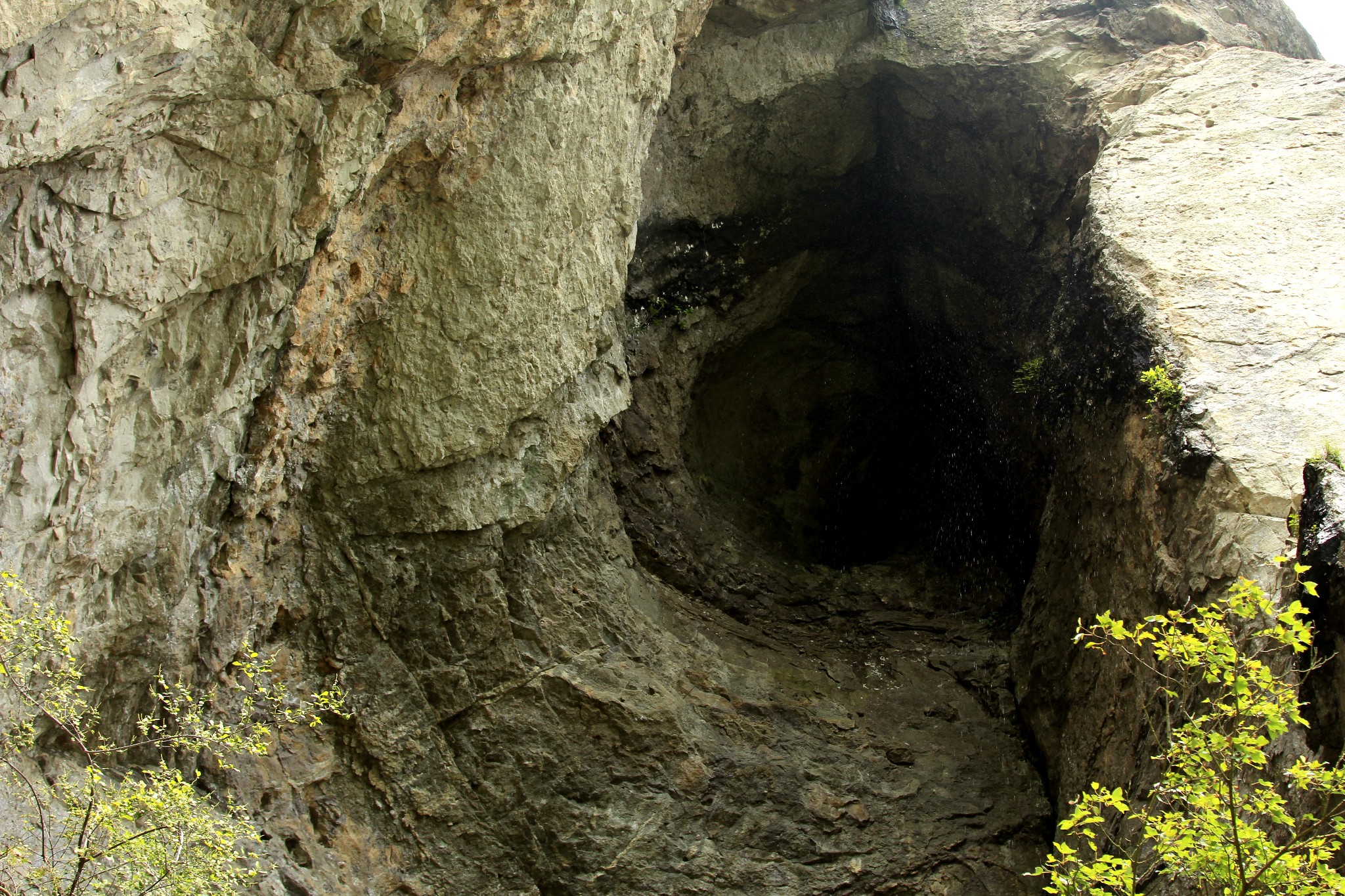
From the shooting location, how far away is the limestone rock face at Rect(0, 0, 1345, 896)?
398 centimetres

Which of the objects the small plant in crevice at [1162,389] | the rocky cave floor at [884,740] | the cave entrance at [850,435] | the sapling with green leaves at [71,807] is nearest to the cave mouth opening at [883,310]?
the cave entrance at [850,435]

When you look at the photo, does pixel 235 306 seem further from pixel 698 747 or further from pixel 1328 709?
pixel 1328 709

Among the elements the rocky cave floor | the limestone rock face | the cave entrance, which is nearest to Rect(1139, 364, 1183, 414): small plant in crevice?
the limestone rock face

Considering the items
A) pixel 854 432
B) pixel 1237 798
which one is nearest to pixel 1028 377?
pixel 854 432

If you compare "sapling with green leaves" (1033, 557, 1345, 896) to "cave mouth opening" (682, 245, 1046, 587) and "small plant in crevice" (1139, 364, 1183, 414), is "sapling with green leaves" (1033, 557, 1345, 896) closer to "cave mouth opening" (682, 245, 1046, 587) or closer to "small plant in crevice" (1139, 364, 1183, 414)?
"small plant in crevice" (1139, 364, 1183, 414)

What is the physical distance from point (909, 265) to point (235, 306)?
20.4ft

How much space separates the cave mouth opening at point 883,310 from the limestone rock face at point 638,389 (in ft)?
0.15

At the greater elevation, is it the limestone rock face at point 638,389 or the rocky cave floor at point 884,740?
the limestone rock face at point 638,389

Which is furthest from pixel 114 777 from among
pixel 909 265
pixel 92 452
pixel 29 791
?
pixel 909 265

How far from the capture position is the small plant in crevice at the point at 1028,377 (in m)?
7.76

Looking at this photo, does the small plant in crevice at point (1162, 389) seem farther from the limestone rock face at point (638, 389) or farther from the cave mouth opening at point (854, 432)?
the cave mouth opening at point (854, 432)

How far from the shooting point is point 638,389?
810 centimetres

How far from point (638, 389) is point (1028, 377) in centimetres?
292

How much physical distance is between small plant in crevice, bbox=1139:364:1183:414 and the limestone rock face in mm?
127
